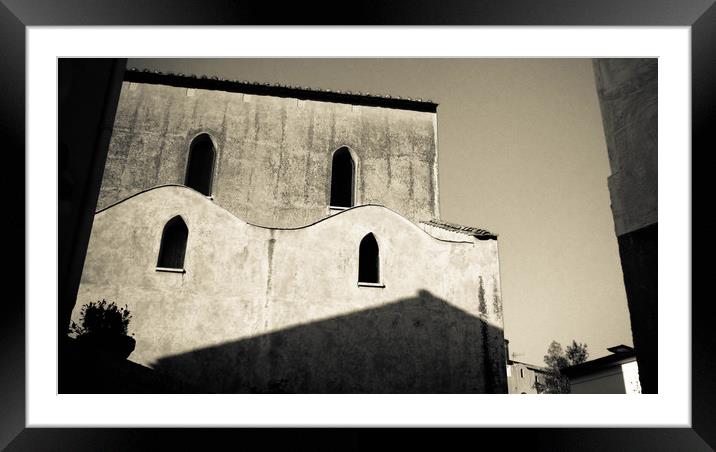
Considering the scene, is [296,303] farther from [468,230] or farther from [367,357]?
[468,230]

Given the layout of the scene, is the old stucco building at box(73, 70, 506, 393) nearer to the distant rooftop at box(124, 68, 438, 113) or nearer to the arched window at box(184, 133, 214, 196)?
the arched window at box(184, 133, 214, 196)

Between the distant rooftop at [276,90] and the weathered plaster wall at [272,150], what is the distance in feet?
0.55

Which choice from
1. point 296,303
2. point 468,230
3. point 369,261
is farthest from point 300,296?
point 468,230

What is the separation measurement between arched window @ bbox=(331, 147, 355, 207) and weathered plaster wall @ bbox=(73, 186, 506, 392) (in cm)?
432

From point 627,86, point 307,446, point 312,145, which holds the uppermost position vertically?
point 312,145

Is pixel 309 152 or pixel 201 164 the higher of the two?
pixel 309 152

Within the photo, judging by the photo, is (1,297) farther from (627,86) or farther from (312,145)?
(312,145)

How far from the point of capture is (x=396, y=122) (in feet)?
56.7

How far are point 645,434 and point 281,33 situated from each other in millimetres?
2819

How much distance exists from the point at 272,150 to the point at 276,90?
1.92 meters

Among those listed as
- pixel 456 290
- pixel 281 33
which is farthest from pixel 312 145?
pixel 281 33

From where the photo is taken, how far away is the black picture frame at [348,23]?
282cm

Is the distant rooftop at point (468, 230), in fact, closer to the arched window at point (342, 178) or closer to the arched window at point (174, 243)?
the arched window at point (342, 178)

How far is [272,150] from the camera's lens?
16.2 metres
